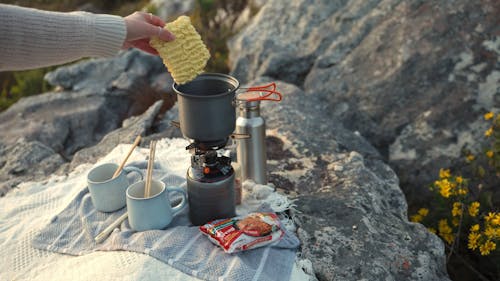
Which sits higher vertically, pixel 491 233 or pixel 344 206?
pixel 344 206

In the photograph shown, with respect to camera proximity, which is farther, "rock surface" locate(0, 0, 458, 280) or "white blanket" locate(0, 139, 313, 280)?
"rock surface" locate(0, 0, 458, 280)

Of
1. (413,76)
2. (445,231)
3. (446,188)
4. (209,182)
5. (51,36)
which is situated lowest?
(445,231)

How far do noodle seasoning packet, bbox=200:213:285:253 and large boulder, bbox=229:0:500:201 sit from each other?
4.09ft

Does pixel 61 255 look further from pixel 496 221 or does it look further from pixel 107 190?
pixel 496 221

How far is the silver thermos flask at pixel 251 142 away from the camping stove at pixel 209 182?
25cm

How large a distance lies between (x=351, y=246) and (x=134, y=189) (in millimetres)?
819

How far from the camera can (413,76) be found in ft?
9.20

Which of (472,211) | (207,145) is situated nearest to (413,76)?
(472,211)

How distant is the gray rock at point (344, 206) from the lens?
1620 mm

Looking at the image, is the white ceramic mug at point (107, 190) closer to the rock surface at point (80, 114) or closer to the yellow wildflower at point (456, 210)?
the rock surface at point (80, 114)

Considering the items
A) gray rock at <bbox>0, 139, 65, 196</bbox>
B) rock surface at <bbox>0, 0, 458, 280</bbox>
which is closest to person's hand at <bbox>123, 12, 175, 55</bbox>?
rock surface at <bbox>0, 0, 458, 280</bbox>

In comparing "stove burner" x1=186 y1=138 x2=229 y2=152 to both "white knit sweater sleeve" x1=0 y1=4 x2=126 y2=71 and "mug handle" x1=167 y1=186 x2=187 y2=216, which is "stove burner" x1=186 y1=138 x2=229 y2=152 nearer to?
"mug handle" x1=167 y1=186 x2=187 y2=216

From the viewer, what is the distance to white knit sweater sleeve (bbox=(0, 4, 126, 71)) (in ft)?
5.24

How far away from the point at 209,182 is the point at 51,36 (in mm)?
763
